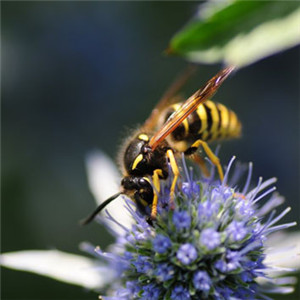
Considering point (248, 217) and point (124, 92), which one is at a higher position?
point (124, 92)

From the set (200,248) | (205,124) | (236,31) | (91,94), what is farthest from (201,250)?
(91,94)

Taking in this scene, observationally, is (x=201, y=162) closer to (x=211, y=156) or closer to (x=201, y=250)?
(x=211, y=156)

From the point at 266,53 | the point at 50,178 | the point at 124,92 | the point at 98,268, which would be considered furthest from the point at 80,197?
the point at 266,53

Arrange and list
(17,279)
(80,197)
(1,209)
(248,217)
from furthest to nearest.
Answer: (80,197) < (1,209) < (17,279) < (248,217)

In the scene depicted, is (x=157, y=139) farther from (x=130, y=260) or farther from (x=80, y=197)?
(x=80, y=197)

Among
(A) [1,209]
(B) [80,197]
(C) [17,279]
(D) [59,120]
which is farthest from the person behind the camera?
(D) [59,120]

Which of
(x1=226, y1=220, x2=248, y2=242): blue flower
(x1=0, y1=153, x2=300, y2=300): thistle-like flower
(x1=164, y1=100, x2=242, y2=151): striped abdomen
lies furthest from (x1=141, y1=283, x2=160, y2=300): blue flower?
(x1=164, y1=100, x2=242, y2=151): striped abdomen

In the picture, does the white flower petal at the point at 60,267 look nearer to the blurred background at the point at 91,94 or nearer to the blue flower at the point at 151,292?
the blue flower at the point at 151,292
